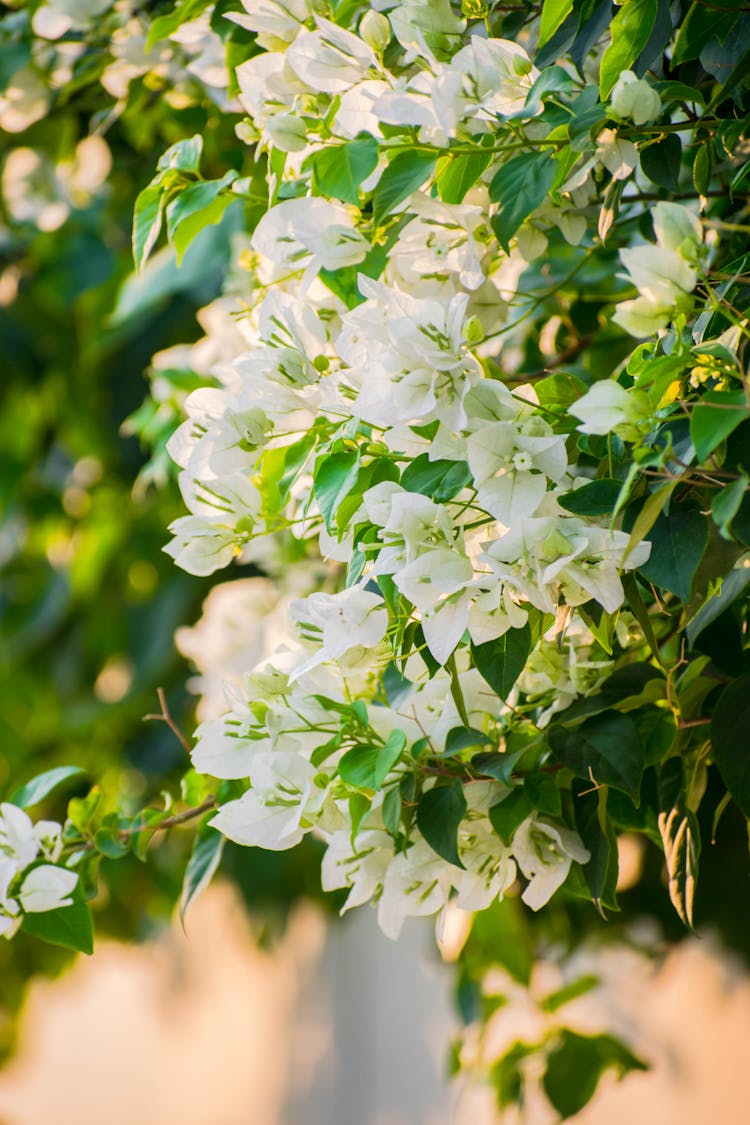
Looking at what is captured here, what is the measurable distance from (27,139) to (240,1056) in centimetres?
147

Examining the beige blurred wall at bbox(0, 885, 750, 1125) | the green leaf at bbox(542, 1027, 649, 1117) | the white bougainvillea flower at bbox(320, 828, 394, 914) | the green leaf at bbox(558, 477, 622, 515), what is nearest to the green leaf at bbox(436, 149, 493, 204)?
the green leaf at bbox(558, 477, 622, 515)

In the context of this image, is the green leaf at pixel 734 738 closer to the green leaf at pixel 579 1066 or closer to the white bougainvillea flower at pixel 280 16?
the white bougainvillea flower at pixel 280 16

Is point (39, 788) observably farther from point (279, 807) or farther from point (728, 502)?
point (728, 502)

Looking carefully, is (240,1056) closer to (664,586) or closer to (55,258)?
(55,258)

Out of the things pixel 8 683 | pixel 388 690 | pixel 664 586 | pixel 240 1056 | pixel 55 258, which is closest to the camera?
pixel 664 586

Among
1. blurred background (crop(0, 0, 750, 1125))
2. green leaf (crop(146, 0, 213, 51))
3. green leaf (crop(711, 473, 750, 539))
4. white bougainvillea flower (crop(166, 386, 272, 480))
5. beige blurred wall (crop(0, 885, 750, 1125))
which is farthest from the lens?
beige blurred wall (crop(0, 885, 750, 1125))

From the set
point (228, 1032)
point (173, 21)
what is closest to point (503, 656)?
point (173, 21)

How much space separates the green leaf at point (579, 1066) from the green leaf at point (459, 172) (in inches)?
21.3

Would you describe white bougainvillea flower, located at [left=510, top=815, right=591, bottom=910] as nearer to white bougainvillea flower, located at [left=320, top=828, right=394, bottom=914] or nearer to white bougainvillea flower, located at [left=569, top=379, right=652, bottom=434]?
white bougainvillea flower, located at [left=320, top=828, right=394, bottom=914]

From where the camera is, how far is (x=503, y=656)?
1.13 ft

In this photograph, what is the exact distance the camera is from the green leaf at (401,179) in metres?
0.35

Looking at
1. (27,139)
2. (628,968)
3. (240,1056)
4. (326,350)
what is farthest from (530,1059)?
(240,1056)

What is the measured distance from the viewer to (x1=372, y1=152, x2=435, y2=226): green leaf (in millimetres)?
352

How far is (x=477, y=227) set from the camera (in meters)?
0.39
